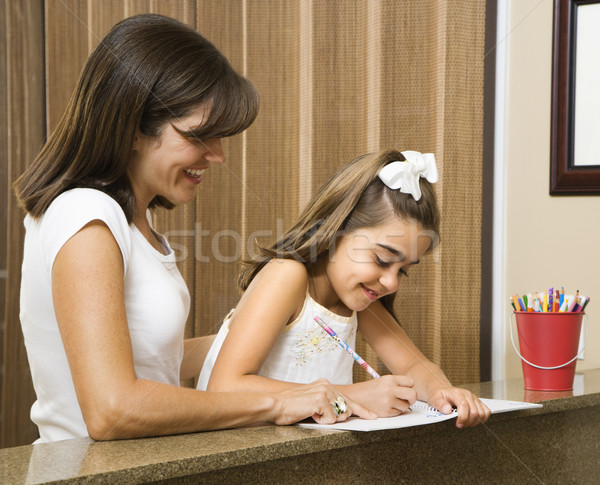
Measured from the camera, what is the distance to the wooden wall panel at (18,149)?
1.67m

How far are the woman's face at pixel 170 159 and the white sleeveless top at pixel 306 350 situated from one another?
29cm

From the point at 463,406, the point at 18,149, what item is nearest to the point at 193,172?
the point at 463,406

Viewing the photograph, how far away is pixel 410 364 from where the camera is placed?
1.20 meters

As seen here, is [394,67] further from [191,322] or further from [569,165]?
[191,322]

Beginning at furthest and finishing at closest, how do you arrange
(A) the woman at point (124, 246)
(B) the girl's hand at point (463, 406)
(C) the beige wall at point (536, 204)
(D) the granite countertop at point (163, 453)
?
(C) the beige wall at point (536, 204) → (B) the girl's hand at point (463, 406) → (A) the woman at point (124, 246) → (D) the granite countertop at point (163, 453)

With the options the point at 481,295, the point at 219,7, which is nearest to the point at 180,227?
the point at 219,7

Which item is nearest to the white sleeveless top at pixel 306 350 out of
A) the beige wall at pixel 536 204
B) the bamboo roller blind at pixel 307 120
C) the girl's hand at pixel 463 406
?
the girl's hand at pixel 463 406

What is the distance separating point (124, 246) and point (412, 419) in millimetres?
461

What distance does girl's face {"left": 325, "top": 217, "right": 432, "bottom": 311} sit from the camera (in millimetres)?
1071

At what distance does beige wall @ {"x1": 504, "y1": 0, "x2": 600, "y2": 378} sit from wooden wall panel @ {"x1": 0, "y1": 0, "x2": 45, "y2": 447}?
1.24 m

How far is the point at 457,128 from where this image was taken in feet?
5.15

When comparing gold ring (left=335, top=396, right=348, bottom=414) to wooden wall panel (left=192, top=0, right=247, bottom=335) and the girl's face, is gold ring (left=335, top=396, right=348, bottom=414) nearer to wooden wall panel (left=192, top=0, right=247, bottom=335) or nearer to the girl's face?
the girl's face

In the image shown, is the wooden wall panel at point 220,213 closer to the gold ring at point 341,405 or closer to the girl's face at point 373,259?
the girl's face at point 373,259

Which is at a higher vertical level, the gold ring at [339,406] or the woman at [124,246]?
the woman at [124,246]
